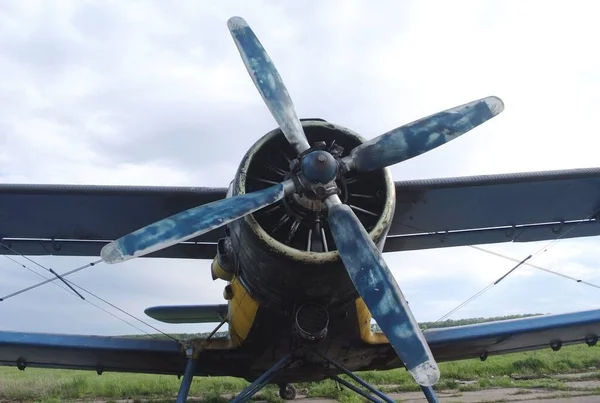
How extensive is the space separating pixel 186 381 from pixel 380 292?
11.1 feet

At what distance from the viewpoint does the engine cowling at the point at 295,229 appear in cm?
489

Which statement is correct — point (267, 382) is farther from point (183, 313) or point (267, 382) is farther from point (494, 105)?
point (183, 313)

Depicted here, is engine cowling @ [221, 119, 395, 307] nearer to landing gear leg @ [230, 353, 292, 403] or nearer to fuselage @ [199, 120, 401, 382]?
fuselage @ [199, 120, 401, 382]

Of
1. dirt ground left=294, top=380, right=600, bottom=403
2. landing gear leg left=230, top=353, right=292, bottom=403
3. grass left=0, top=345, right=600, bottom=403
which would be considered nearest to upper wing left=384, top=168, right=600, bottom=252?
landing gear leg left=230, top=353, right=292, bottom=403

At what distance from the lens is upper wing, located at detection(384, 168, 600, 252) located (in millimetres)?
7133

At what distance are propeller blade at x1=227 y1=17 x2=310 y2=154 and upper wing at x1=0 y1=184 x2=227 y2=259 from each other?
1803mm

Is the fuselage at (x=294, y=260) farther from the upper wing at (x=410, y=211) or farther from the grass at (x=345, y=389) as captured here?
the grass at (x=345, y=389)

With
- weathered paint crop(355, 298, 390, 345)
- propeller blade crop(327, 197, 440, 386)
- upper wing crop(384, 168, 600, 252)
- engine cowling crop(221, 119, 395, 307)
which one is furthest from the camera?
upper wing crop(384, 168, 600, 252)

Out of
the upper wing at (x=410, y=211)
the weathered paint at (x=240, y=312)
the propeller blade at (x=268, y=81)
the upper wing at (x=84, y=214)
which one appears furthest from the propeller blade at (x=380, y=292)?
the upper wing at (x=84, y=214)

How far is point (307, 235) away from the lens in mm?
5289

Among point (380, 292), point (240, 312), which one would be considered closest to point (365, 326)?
point (240, 312)

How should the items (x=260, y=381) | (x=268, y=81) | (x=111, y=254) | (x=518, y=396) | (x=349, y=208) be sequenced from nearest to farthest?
(x=111, y=254)
(x=349, y=208)
(x=268, y=81)
(x=260, y=381)
(x=518, y=396)

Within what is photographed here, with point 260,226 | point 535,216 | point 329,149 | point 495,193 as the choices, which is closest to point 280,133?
point 329,149

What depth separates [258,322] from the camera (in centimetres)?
616
